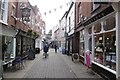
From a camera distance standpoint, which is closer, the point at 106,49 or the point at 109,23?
the point at 109,23

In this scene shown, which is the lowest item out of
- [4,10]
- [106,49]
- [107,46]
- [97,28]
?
[106,49]

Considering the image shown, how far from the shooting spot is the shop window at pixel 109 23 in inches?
365

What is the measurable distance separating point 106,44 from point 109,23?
1.19 metres

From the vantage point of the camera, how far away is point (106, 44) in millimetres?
10508

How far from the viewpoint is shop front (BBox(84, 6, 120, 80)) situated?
345 inches

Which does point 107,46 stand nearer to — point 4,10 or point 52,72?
point 52,72

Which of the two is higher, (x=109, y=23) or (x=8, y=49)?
(x=109, y=23)

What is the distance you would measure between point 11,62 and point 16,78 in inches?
144

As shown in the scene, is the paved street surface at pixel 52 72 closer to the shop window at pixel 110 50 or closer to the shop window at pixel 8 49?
the shop window at pixel 8 49

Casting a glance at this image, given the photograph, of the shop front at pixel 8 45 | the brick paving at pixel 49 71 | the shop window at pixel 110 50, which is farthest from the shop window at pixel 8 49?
the shop window at pixel 110 50

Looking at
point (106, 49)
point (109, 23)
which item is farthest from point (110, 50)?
point (109, 23)

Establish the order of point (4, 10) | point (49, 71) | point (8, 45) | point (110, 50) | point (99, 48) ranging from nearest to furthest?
1. point (110, 50)
2. point (99, 48)
3. point (49, 71)
4. point (4, 10)
5. point (8, 45)

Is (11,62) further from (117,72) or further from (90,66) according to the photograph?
(117,72)

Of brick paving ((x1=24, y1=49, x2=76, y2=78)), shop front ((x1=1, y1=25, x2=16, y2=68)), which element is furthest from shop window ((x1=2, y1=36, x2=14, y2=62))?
brick paving ((x1=24, y1=49, x2=76, y2=78))
